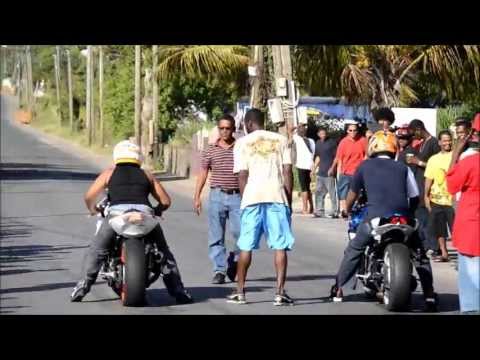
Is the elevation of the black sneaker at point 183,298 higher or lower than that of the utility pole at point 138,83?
lower

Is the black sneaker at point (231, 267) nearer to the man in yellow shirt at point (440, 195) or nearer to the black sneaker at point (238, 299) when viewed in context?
the black sneaker at point (238, 299)

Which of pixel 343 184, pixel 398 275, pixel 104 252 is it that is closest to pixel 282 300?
pixel 398 275

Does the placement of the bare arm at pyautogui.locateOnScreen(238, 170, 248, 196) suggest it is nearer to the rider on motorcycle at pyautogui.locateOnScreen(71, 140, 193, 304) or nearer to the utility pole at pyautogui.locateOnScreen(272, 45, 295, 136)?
the rider on motorcycle at pyautogui.locateOnScreen(71, 140, 193, 304)

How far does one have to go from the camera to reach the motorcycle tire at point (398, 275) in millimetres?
10883

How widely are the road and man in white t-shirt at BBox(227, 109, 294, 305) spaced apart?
485mm

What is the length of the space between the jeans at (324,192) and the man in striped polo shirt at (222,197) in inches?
367

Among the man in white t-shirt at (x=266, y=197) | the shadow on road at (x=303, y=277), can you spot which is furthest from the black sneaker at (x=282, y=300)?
the shadow on road at (x=303, y=277)

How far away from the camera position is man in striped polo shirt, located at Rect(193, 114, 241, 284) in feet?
43.6

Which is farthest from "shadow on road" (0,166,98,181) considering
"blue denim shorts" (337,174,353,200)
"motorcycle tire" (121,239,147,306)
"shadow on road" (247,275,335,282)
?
"motorcycle tire" (121,239,147,306)

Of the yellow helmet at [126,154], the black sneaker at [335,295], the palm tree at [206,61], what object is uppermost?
the palm tree at [206,61]
